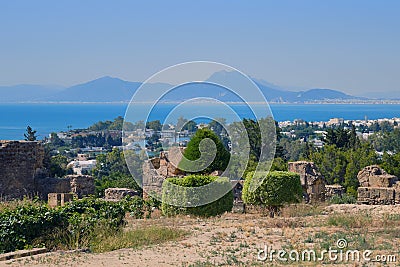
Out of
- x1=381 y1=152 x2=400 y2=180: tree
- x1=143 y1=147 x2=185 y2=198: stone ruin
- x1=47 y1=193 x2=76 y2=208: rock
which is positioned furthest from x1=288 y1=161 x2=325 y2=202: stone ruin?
x1=381 y1=152 x2=400 y2=180: tree

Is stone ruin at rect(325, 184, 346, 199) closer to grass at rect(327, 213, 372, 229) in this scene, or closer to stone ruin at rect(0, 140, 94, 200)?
grass at rect(327, 213, 372, 229)

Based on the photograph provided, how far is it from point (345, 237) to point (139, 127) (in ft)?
22.6

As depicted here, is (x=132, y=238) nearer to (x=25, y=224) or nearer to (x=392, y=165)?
(x=25, y=224)

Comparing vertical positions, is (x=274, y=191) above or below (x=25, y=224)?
above

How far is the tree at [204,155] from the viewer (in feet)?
62.0

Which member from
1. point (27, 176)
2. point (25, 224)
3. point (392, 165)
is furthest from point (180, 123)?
point (392, 165)

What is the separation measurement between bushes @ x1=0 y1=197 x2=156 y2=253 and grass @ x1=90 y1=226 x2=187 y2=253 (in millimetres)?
176

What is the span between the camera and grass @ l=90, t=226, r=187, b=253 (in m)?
10.5

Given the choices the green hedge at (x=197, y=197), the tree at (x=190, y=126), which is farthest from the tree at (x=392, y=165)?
the green hedge at (x=197, y=197)

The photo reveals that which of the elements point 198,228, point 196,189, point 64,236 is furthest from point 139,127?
point 64,236

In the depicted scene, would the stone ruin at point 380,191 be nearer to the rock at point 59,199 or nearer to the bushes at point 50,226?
the rock at point 59,199

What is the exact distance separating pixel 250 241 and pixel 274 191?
15.4ft

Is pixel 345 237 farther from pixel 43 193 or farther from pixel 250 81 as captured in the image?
pixel 43 193

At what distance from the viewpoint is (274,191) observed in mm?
15383
